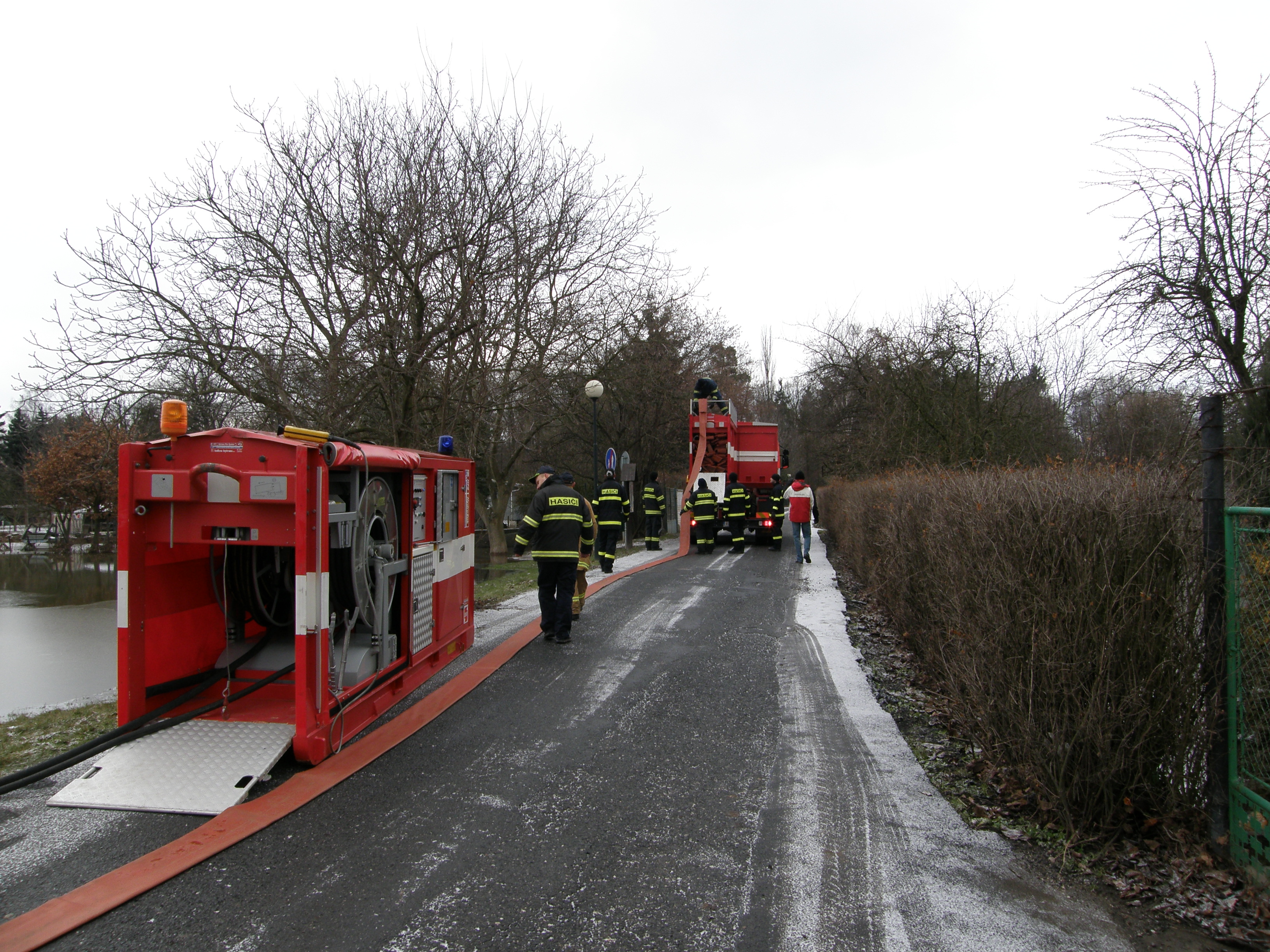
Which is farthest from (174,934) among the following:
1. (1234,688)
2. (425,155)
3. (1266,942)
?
(425,155)

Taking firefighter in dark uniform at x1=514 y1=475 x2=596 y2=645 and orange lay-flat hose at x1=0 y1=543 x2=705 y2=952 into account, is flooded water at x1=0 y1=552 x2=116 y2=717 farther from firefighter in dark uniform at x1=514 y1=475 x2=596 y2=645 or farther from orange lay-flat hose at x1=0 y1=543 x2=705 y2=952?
firefighter in dark uniform at x1=514 y1=475 x2=596 y2=645

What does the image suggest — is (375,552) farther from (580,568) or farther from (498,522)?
(498,522)

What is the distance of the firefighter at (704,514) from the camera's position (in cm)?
Answer: 1630

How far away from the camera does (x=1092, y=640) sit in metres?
3.45

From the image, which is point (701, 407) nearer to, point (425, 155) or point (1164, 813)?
point (425, 155)

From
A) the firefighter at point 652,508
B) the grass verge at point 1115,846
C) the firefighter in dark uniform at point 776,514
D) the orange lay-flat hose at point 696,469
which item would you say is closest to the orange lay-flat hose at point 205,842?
the grass verge at point 1115,846

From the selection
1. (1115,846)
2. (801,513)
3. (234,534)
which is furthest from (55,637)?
(1115,846)

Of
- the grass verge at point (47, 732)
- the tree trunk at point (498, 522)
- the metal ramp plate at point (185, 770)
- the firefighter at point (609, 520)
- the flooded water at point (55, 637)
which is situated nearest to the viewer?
the metal ramp plate at point (185, 770)

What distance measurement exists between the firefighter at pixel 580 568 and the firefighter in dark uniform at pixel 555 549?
0.15 meters

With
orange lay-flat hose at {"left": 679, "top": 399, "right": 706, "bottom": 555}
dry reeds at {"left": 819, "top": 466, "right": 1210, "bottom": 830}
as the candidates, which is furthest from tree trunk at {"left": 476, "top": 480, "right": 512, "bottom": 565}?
dry reeds at {"left": 819, "top": 466, "right": 1210, "bottom": 830}

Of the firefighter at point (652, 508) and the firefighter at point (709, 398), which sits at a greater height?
the firefighter at point (709, 398)

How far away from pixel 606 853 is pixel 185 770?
2.49 m

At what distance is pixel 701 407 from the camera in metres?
Answer: 17.7

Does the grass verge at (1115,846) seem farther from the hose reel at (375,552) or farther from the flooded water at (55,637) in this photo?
the flooded water at (55,637)
